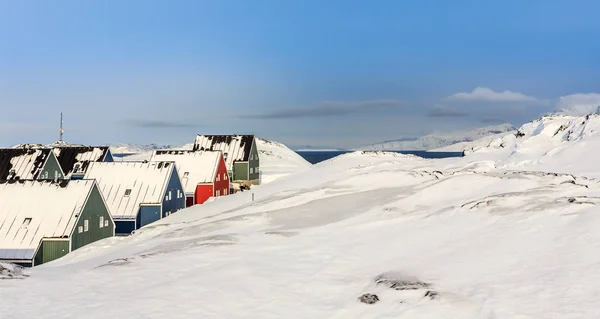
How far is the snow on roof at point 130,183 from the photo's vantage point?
52281 millimetres

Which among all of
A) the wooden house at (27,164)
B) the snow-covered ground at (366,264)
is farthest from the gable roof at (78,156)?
the snow-covered ground at (366,264)

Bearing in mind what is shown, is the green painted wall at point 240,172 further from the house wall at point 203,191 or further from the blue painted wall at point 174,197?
the blue painted wall at point 174,197

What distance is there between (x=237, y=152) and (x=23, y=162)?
32979 mm

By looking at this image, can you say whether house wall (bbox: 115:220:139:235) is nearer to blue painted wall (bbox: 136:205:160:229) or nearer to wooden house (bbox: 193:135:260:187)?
blue painted wall (bbox: 136:205:160:229)

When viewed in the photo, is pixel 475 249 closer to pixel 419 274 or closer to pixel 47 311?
pixel 419 274

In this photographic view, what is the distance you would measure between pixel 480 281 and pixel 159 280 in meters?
13.0

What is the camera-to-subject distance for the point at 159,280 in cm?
2169

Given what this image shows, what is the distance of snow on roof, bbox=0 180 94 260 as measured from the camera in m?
38.6

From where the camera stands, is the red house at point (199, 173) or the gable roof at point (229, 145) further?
the gable roof at point (229, 145)

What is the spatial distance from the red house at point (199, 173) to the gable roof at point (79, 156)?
8837 mm

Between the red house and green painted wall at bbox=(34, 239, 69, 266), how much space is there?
26.4 meters

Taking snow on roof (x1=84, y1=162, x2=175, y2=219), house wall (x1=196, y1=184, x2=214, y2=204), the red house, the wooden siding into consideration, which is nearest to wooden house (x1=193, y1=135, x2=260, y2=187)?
the red house

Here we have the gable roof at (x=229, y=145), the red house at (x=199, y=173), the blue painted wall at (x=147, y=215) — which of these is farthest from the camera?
the gable roof at (x=229, y=145)

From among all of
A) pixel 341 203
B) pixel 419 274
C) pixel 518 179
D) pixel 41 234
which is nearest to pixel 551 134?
pixel 518 179
